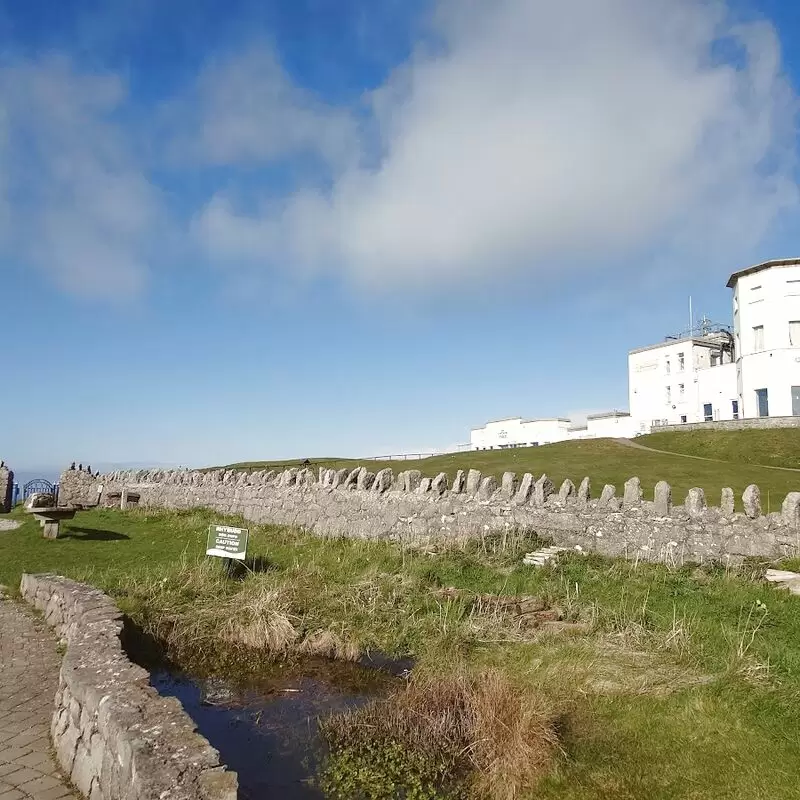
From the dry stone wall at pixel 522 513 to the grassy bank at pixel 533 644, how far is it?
2.67 ft

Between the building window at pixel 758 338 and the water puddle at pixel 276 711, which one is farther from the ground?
the building window at pixel 758 338

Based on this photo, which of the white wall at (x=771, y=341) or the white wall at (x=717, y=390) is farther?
the white wall at (x=717, y=390)

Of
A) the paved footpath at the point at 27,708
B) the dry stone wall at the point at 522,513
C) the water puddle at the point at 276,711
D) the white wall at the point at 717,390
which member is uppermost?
the white wall at the point at 717,390

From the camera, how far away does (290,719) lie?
259 inches

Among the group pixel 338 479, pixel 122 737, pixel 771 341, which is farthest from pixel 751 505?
pixel 771 341

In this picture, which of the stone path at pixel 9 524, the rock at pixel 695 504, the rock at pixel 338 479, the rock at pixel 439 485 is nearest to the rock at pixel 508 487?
the rock at pixel 439 485

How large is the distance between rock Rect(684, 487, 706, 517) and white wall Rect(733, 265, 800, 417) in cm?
3999

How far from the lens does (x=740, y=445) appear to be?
124 feet

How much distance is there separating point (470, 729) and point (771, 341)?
49.9 meters

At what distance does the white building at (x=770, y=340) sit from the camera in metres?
46.1

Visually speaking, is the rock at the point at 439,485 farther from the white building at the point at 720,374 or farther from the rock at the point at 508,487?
the white building at the point at 720,374

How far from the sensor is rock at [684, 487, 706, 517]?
A: 12.1 metres

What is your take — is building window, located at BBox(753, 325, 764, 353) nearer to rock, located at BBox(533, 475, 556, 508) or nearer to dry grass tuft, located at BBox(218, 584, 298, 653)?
rock, located at BBox(533, 475, 556, 508)

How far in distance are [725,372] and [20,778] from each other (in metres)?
57.3
